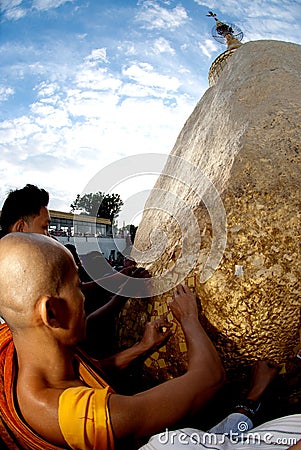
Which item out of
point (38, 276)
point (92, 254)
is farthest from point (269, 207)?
point (92, 254)

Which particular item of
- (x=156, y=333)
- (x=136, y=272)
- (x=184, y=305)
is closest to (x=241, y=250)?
(x=184, y=305)

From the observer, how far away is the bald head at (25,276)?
1350 millimetres

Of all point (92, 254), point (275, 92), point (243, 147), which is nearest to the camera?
point (243, 147)

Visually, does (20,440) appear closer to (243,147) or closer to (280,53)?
(243,147)

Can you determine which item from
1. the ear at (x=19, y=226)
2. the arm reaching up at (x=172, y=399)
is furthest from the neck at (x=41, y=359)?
the ear at (x=19, y=226)

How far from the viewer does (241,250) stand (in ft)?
6.55

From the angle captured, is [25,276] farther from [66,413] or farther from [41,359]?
[66,413]

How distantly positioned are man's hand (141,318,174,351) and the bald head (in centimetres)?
81

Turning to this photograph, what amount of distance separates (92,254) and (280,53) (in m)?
2.66

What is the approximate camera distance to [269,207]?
204 centimetres

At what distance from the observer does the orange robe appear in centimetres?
124

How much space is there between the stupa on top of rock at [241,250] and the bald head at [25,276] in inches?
34.8

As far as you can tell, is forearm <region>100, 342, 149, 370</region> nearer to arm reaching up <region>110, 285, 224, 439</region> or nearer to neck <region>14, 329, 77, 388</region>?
arm reaching up <region>110, 285, 224, 439</region>

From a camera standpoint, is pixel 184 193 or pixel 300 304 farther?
pixel 184 193
